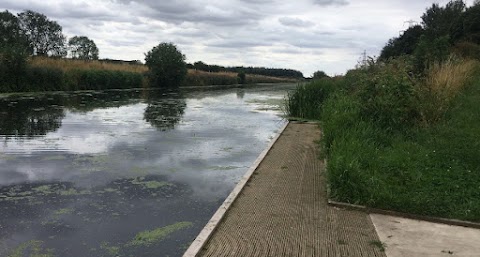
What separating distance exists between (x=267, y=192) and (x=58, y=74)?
29289 millimetres

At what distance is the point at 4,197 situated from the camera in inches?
253

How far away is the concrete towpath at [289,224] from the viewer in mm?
4395

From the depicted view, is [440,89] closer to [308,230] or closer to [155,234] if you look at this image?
[308,230]

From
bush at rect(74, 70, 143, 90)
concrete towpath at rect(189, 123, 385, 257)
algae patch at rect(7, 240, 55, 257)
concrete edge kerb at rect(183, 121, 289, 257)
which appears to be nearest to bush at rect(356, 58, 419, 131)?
concrete towpath at rect(189, 123, 385, 257)

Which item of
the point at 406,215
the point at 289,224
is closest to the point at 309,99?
the point at 406,215

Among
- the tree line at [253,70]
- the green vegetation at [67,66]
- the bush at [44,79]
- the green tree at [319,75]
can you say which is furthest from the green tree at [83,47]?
the green tree at [319,75]

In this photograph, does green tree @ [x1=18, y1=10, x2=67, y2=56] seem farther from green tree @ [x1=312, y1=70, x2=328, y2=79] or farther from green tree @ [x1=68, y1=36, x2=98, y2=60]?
green tree @ [x1=312, y1=70, x2=328, y2=79]

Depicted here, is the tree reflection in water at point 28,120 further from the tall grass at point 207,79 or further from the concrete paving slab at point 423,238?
the tall grass at point 207,79

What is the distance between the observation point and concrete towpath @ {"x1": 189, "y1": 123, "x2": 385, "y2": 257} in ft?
14.4

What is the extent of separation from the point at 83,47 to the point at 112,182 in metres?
70.2

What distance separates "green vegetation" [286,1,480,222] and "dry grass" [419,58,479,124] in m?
0.02

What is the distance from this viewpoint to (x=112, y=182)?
7.43m

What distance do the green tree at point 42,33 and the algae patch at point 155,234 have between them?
60796 millimetres

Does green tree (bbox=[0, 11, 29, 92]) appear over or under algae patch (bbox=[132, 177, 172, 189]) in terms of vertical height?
over
